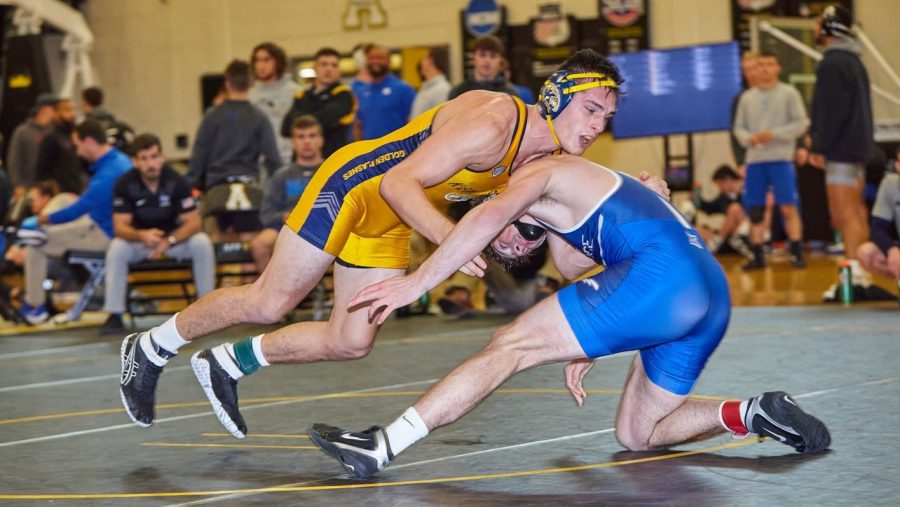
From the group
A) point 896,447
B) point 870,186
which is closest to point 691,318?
point 896,447

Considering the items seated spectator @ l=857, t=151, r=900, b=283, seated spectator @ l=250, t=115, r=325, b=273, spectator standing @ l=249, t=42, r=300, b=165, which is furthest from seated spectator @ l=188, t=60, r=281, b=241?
seated spectator @ l=857, t=151, r=900, b=283

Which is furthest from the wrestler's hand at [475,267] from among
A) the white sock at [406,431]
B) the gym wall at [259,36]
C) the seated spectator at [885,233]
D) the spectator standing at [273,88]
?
the gym wall at [259,36]

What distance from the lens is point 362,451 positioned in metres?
3.55

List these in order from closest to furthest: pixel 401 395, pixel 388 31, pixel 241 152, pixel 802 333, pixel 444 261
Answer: pixel 444 261 < pixel 401 395 < pixel 802 333 < pixel 241 152 < pixel 388 31

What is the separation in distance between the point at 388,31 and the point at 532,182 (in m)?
13.1

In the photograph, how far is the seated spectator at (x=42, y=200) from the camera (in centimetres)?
1031

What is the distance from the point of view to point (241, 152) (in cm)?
918

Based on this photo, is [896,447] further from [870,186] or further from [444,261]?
[870,186]

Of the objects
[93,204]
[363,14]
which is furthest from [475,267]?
[363,14]

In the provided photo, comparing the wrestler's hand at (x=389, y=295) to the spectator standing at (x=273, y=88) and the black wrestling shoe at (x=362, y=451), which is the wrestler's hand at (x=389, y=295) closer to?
the black wrestling shoe at (x=362, y=451)

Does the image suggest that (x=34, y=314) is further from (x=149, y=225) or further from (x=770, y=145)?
(x=770, y=145)

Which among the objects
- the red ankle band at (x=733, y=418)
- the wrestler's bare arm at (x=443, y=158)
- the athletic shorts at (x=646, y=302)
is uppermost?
the wrestler's bare arm at (x=443, y=158)

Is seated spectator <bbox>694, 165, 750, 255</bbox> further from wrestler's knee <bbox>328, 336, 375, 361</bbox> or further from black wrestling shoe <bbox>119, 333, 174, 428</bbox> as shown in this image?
black wrestling shoe <bbox>119, 333, 174, 428</bbox>

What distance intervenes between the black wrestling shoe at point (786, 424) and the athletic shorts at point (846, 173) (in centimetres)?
510
